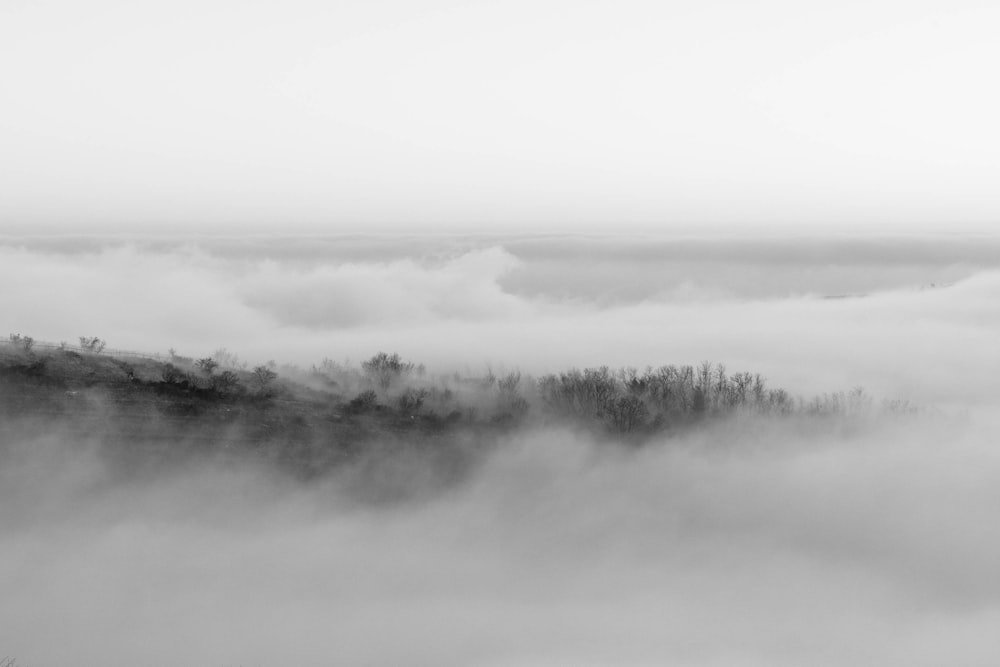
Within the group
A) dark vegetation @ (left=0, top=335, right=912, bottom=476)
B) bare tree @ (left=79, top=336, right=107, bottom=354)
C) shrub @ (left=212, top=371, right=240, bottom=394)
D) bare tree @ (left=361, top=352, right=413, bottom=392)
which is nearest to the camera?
dark vegetation @ (left=0, top=335, right=912, bottom=476)

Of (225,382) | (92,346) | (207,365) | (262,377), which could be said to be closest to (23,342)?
(92,346)

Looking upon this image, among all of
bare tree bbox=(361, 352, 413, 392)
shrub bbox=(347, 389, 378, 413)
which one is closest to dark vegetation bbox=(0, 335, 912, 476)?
shrub bbox=(347, 389, 378, 413)

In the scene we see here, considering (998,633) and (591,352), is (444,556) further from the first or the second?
(591,352)

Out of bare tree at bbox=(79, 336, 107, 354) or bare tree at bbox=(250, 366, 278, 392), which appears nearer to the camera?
bare tree at bbox=(79, 336, 107, 354)

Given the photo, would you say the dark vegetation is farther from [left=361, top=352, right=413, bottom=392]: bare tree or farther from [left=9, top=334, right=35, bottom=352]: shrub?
[left=361, top=352, right=413, bottom=392]: bare tree

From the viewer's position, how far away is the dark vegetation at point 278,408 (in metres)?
50.8

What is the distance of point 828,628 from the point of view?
146ft

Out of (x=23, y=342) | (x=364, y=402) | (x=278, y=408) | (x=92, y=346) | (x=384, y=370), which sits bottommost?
(x=364, y=402)

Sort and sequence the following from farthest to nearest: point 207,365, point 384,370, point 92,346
A: point 384,370 < point 92,346 < point 207,365

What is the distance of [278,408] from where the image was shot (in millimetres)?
56875

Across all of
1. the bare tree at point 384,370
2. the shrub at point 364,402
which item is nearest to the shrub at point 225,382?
the shrub at point 364,402

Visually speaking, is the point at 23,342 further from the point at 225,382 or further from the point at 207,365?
the point at 225,382

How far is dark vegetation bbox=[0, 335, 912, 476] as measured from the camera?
5078cm

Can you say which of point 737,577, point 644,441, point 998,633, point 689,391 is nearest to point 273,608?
point 737,577
